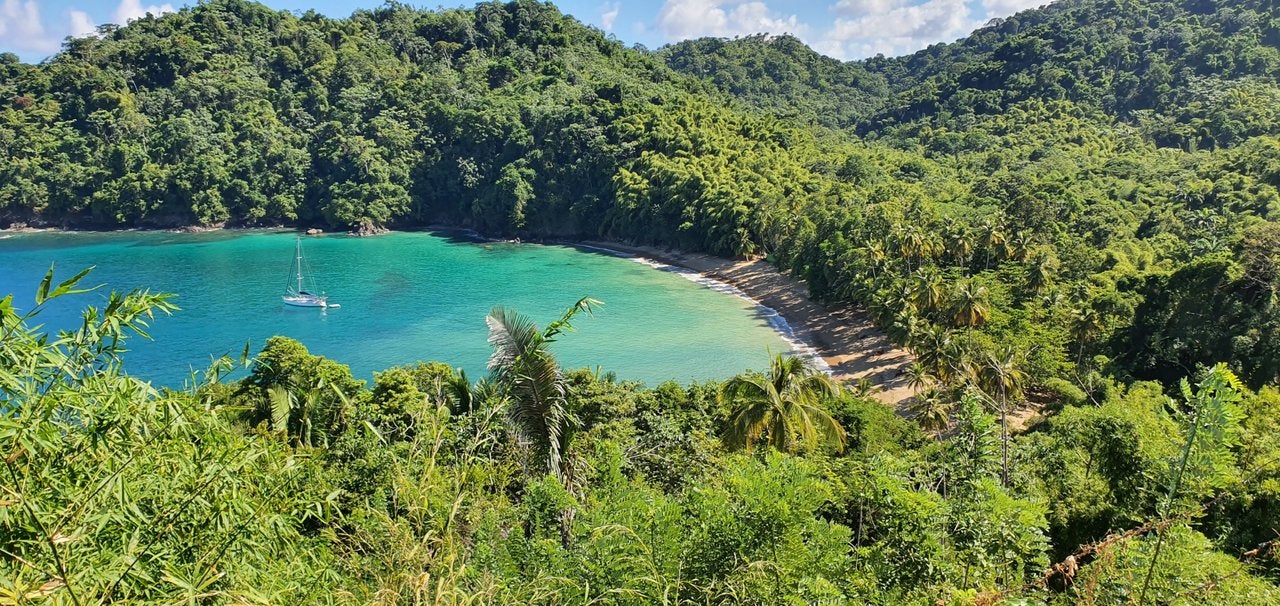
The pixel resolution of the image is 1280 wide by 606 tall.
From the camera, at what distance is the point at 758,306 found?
4500cm

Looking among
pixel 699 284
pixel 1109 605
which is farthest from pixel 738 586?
pixel 699 284

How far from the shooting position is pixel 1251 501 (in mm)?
9945

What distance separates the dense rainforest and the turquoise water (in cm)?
444

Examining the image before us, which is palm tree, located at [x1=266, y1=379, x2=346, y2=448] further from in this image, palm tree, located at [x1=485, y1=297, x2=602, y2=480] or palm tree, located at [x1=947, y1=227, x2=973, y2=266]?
palm tree, located at [x1=947, y1=227, x2=973, y2=266]

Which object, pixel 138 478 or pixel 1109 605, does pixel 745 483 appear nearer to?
pixel 1109 605

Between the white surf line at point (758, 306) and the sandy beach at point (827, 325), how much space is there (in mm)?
330

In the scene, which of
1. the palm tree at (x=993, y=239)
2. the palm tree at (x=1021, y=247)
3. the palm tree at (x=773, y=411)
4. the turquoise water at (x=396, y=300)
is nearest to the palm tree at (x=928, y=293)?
the palm tree at (x=993, y=239)

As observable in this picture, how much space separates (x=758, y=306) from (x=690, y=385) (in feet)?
59.6

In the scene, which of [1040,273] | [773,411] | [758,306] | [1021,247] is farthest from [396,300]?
[1021,247]

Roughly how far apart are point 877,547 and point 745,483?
3.98 feet

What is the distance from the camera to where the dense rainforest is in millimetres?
3424

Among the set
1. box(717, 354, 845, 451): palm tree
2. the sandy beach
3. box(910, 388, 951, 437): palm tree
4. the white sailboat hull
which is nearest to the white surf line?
the sandy beach

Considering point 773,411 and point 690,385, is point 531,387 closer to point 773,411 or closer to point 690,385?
point 773,411

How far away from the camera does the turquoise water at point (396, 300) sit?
35750mm
